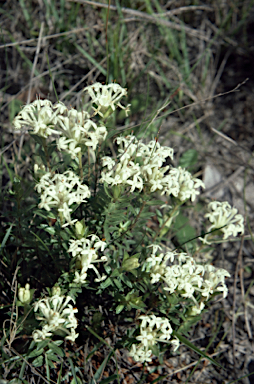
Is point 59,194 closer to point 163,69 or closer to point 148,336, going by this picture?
point 148,336

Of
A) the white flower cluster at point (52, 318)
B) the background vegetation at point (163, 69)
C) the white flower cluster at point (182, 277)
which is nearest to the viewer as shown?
the white flower cluster at point (52, 318)

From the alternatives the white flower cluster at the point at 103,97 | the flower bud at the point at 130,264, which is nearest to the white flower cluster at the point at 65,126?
the white flower cluster at the point at 103,97

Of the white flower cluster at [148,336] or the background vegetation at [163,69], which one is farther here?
the background vegetation at [163,69]

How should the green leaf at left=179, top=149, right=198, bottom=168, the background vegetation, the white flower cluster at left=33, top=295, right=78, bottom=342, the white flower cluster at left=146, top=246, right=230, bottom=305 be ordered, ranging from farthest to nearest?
the green leaf at left=179, top=149, right=198, bottom=168
the background vegetation
the white flower cluster at left=146, top=246, right=230, bottom=305
the white flower cluster at left=33, top=295, right=78, bottom=342

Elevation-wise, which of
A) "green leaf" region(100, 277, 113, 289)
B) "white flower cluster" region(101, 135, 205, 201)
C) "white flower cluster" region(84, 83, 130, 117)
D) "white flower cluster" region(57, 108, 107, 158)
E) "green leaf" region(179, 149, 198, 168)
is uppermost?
"white flower cluster" region(84, 83, 130, 117)

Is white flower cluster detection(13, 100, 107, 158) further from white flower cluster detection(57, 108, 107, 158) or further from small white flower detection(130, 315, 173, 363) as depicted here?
small white flower detection(130, 315, 173, 363)

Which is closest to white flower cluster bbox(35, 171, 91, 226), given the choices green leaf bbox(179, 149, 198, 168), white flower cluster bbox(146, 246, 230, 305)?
white flower cluster bbox(146, 246, 230, 305)

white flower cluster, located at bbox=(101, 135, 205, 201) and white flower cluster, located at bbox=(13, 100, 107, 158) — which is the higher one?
white flower cluster, located at bbox=(13, 100, 107, 158)

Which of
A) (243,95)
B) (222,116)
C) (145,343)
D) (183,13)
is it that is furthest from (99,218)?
(183,13)

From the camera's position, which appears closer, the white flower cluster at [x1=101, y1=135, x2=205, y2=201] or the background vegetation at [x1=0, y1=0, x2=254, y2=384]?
the white flower cluster at [x1=101, y1=135, x2=205, y2=201]

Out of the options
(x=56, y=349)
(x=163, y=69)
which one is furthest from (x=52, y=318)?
(x=163, y=69)

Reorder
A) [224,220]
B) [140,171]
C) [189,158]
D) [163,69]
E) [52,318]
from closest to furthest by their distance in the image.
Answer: [52,318]
[140,171]
[224,220]
[189,158]
[163,69]

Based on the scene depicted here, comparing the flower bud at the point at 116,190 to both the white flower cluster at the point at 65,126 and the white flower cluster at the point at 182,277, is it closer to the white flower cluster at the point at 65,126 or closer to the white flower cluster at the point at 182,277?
the white flower cluster at the point at 65,126

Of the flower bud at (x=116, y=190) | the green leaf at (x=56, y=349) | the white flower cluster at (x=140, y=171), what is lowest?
the green leaf at (x=56, y=349)
